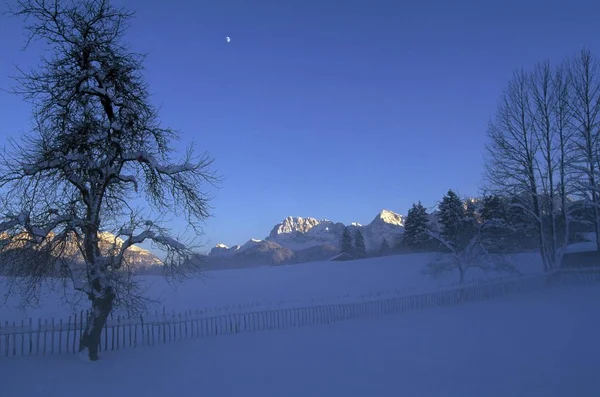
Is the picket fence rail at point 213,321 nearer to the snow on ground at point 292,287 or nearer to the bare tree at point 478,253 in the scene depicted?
the snow on ground at point 292,287

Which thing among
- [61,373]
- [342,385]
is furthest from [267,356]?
[61,373]

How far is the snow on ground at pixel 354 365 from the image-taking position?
23.3 ft

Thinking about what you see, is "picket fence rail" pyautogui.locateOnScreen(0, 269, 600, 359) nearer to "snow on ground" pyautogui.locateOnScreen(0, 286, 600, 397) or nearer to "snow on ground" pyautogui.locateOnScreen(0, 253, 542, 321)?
"snow on ground" pyautogui.locateOnScreen(0, 253, 542, 321)

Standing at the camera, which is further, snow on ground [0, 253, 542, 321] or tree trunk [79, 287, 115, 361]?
snow on ground [0, 253, 542, 321]

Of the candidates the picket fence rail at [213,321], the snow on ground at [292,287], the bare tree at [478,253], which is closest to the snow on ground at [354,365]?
the picket fence rail at [213,321]

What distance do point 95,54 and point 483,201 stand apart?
25.1 m

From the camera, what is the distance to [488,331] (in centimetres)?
1175

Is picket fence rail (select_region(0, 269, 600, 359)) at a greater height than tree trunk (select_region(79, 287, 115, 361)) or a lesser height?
lesser

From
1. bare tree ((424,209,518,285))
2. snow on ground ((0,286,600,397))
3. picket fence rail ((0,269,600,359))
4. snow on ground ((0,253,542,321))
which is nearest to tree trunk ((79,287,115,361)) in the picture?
snow on ground ((0,286,600,397))

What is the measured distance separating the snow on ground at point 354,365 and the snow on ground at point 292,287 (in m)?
3.39

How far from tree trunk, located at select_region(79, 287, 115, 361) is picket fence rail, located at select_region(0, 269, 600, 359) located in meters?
0.54

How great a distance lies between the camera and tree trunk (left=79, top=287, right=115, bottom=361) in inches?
361

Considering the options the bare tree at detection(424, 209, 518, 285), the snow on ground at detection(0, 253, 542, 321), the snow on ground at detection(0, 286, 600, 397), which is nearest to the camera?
the snow on ground at detection(0, 286, 600, 397)

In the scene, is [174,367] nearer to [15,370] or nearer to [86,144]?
[15,370]
